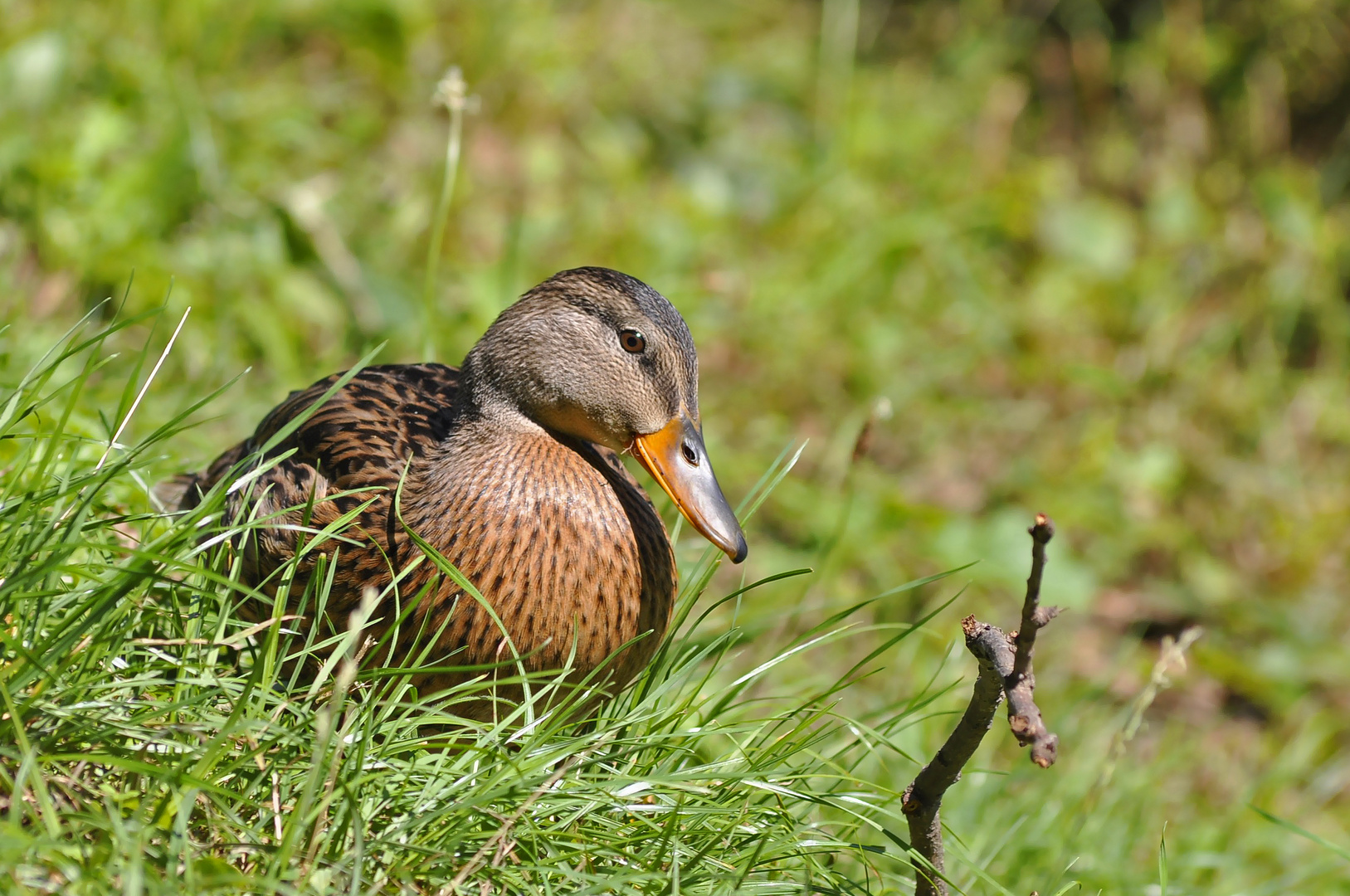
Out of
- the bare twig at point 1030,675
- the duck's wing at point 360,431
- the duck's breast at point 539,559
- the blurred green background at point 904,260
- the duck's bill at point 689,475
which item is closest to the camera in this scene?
the bare twig at point 1030,675

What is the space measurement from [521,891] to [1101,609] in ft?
11.5

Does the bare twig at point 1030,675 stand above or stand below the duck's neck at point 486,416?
below

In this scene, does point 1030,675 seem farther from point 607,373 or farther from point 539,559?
point 607,373

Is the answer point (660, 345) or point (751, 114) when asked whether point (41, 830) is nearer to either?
point (660, 345)

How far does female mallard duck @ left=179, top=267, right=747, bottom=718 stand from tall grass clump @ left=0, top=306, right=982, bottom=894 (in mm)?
96

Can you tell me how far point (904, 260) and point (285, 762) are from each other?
421 cm

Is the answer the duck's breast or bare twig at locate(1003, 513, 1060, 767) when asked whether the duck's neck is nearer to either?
the duck's breast

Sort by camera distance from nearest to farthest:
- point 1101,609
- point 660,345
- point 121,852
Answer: point 121,852 → point 660,345 → point 1101,609

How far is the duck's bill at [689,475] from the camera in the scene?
262 centimetres

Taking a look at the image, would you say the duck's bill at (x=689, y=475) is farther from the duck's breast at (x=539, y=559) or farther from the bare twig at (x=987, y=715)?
the bare twig at (x=987, y=715)

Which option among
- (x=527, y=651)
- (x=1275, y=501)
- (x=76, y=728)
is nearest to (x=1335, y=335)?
(x=1275, y=501)

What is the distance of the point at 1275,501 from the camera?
5.31 metres

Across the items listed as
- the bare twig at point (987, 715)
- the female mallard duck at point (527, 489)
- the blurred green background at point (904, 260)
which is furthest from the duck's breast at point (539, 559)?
the blurred green background at point (904, 260)

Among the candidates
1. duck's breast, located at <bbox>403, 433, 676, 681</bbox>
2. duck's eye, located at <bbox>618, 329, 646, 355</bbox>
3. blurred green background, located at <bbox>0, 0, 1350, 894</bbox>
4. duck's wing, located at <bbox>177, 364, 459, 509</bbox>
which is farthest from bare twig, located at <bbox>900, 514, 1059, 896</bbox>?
duck's wing, located at <bbox>177, 364, 459, 509</bbox>
